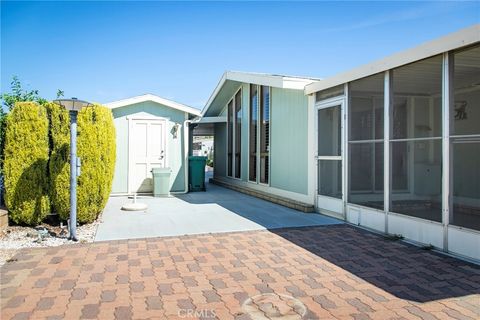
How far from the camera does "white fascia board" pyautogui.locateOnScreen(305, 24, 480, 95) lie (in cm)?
404

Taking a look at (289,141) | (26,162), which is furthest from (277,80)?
(26,162)

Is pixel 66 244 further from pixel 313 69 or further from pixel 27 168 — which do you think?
pixel 313 69

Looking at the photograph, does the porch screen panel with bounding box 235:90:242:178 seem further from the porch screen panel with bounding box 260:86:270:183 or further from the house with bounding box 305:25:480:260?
the house with bounding box 305:25:480:260

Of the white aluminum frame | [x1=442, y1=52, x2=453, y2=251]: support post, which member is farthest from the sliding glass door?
[x1=442, y1=52, x2=453, y2=251]: support post

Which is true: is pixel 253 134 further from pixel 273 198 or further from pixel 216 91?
pixel 216 91

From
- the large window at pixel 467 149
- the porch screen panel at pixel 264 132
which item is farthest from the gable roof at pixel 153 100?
the large window at pixel 467 149

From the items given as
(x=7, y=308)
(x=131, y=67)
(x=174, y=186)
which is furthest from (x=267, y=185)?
(x=7, y=308)

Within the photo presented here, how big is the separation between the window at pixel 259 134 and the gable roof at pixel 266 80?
602mm

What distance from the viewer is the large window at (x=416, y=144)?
5977mm

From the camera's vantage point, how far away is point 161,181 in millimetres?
10258

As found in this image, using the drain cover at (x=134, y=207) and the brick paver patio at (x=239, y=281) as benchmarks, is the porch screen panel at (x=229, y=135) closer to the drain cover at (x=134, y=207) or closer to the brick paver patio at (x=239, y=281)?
the drain cover at (x=134, y=207)

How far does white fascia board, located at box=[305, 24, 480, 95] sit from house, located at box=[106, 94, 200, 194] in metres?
5.54

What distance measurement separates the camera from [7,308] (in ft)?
9.70

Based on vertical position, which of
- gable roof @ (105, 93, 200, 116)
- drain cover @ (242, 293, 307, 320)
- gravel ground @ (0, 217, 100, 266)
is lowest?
drain cover @ (242, 293, 307, 320)
